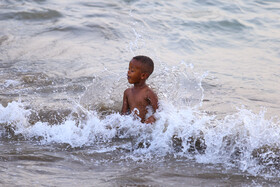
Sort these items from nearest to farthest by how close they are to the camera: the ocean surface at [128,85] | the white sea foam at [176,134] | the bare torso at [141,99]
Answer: the ocean surface at [128,85] → the white sea foam at [176,134] → the bare torso at [141,99]

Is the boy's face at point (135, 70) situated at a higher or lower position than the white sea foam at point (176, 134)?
higher

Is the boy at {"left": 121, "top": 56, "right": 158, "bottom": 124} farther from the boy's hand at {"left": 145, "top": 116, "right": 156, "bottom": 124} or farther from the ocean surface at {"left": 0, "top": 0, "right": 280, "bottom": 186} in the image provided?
the ocean surface at {"left": 0, "top": 0, "right": 280, "bottom": 186}

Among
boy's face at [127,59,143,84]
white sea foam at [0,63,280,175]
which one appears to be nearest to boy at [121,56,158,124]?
boy's face at [127,59,143,84]

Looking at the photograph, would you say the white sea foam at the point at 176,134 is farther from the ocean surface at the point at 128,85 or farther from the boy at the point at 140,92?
the boy at the point at 140,92

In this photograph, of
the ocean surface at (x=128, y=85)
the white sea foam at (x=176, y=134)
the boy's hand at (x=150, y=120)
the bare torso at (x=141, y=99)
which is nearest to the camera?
the ocean surface at (x=128, y=85)

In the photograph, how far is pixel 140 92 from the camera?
475cm

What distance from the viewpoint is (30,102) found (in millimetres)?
5289

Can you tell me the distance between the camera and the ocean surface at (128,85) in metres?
3.63

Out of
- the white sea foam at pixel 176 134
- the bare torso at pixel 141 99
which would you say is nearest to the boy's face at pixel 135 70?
the bare torso at pixel 141 99

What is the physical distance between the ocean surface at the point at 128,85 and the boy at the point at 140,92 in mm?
143

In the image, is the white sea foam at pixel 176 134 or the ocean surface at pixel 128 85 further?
the white sea foam at pixel 176 134

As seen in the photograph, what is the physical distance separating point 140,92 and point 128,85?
1411 mm

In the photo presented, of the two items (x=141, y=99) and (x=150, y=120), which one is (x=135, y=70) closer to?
(x=141, y=99)

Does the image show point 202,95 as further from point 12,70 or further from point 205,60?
point 12,70
